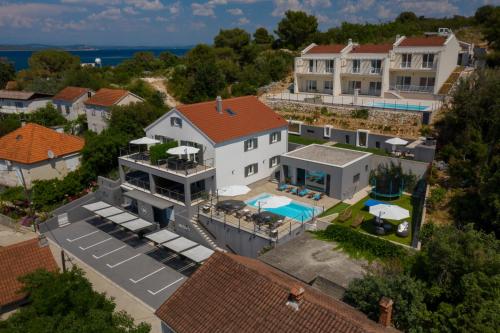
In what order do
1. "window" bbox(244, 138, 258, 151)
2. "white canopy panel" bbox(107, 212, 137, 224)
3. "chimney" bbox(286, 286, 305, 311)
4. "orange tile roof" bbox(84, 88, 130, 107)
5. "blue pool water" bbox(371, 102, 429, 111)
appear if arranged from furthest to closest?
"orange tile roof" bbox(84, 88, 130, 107) → "blue pool water" bbox(371, 102, 429, 111) → "window" bbox(244, 138, 258, 151) → "white canopy panel" bbox(107, 212, 137, 224) → "chimney" bbox(286, 286, 305, 311)

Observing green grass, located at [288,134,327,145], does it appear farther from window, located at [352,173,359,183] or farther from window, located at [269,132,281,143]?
window, located at [352,173,359,183]

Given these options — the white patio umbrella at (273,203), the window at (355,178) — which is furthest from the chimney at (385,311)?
the window at (355,178)

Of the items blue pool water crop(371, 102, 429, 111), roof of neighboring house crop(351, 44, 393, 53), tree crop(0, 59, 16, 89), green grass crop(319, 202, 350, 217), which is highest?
roof of neighboring house crop(351, 44, 393, 53)

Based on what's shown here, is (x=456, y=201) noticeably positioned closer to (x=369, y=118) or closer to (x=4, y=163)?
(x=369, y=118)

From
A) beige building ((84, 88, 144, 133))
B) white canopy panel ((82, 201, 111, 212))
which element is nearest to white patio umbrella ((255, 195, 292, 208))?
white canopy panel ((82, 201, 111, 212))

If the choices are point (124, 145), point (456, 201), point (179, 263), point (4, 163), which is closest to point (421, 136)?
point (456, 201)

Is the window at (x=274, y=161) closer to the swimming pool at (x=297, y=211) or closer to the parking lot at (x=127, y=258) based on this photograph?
the swimming pool at (x=297, y=211)
